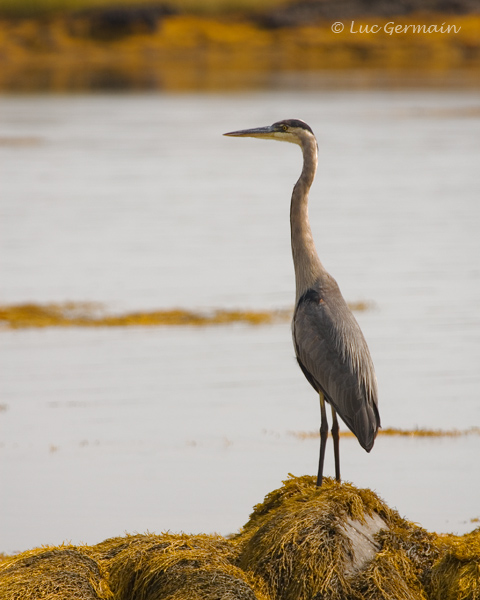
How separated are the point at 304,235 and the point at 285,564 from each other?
221 centimetres

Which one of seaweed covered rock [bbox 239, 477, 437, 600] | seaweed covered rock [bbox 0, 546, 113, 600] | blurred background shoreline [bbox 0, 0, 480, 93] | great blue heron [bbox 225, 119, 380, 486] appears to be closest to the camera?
seaweed covered rock [bbox 0, 546, 113, 600]

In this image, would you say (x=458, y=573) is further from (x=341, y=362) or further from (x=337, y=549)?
(x=341, y=362)

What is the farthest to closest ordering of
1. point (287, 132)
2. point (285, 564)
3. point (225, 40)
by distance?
1. point (225, 40)
2. point (287, 132)
3. point (285, 564)

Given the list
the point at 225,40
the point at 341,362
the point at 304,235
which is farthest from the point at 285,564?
the point at 225,40

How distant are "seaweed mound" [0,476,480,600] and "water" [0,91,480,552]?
1943mm

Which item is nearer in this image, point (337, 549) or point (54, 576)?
point (54, 576)

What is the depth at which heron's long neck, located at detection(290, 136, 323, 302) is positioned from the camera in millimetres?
6828

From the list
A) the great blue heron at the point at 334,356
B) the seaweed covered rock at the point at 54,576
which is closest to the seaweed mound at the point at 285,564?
the seaweed covered rock at the point at 54,576

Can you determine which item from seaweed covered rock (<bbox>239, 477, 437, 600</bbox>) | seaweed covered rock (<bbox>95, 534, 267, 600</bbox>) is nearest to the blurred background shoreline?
seaweed covered rock (<bbox>239, 477, 437, 600</bbox>)

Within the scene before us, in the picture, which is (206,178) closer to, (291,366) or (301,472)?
(291,366)

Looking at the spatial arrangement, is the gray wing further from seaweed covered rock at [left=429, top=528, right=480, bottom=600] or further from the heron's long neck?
seaweed covered rock at [left=429, top=528, right=480, bottom=600]

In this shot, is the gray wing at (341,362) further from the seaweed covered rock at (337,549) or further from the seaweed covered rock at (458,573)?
the seaweed covered rock at (458,573)

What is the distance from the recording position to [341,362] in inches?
256

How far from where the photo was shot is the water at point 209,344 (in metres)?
8.73
